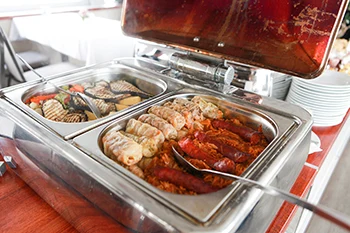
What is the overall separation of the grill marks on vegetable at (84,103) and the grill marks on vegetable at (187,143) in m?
0.21

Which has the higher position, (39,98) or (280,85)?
(280,85)

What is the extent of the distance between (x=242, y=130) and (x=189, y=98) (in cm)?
30

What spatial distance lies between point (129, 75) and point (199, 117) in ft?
1.64

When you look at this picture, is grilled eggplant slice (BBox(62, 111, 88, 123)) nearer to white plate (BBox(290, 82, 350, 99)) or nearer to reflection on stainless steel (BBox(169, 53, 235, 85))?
reflection on stainless steel (BBox(169, 53, 235, 85))

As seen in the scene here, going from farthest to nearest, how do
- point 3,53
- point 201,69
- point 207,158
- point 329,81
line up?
point 3,53
point 329,81
point 201,69
point 207,158

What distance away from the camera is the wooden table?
680 mm

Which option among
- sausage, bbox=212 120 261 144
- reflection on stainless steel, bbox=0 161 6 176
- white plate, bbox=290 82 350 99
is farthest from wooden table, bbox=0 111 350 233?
white plate, bbox=290 82 350 99

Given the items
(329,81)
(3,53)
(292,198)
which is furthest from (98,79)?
(3,53)

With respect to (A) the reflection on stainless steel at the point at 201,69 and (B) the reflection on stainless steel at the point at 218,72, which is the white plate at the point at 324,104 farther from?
(A) the reflection on stainless steel at the point at 201,69

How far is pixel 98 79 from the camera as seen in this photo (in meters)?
1.32

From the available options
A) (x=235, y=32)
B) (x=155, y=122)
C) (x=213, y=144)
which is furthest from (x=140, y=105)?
(x=235, y=32)

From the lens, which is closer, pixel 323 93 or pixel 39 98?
pixel 39 98

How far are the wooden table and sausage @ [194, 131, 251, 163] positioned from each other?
221mm

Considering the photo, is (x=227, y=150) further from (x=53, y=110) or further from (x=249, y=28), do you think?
(x=53, y=110)
